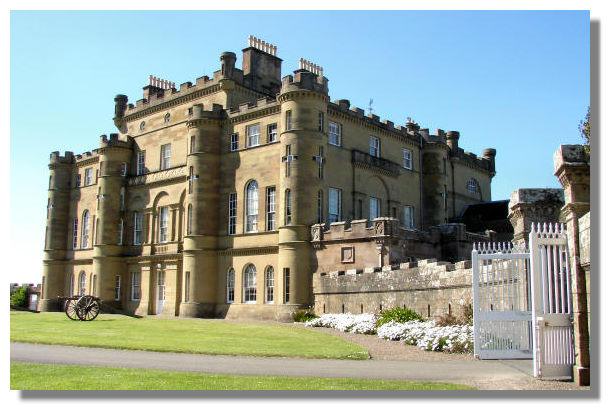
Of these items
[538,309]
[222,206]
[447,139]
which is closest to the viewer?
[538,309]

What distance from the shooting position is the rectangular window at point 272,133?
35156 millimetres

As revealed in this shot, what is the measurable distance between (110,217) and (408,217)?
19.9m

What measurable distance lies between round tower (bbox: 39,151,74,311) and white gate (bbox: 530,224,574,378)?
4473 cm

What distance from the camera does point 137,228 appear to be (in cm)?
4359

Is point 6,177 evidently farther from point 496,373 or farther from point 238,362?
point 496,373

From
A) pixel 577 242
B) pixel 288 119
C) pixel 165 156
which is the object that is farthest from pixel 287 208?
pixel 577 242

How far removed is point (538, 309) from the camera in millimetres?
11453

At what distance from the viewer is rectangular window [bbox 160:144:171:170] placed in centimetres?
4161

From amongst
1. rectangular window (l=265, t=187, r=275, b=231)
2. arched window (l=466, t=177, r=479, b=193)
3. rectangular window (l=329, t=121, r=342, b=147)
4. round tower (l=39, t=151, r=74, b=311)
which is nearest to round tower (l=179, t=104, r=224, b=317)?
rectangular window (l=265, t=187, r=275, b=231)

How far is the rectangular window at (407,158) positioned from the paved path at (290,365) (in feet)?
92.9

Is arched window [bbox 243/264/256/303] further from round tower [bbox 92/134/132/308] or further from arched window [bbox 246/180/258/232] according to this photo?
round tower [bbox 92/134/132/308]

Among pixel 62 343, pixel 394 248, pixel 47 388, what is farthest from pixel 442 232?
pixel 47 388

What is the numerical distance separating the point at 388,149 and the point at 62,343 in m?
26.4

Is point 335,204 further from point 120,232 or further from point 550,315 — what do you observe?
point 550,315
